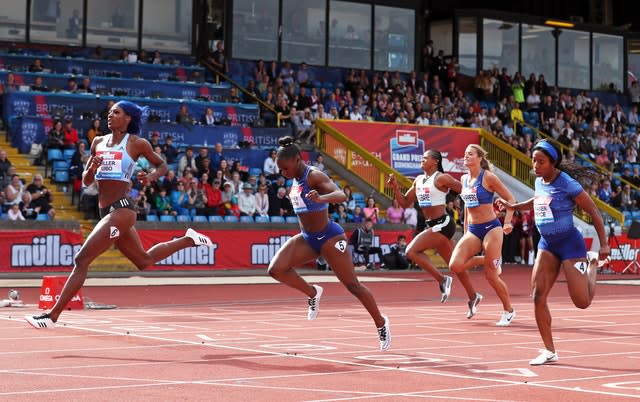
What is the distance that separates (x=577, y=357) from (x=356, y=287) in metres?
2.47

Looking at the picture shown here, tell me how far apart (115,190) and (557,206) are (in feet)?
16.1

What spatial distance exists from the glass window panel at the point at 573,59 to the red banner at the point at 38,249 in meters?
31.5

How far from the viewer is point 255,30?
44719mm

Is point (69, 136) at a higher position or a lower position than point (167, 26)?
lower

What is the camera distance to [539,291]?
37.9 feet

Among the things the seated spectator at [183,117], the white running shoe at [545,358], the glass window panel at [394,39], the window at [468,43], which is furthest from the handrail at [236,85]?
the white running shoe at [545,358]

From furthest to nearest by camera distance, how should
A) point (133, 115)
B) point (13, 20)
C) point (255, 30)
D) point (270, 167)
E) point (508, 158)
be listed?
point (255, 30)
point (508, 158)
point (13, 20)
point (270, 167)
point (133, 115)

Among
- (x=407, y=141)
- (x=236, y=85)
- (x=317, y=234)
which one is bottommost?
(x=317, y=234)

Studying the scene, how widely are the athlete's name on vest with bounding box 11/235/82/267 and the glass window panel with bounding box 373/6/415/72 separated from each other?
22.7 m

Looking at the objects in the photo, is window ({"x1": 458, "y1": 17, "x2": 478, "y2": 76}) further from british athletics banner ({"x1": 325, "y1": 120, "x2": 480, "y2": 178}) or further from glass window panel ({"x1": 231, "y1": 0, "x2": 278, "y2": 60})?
glass window panel ({"x1": 231, "y1": 0, "x2": 278, "y2": 60})

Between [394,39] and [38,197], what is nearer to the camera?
[38,197]

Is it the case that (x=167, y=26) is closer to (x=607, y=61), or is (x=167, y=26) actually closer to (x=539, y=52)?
(x=539, y=52)

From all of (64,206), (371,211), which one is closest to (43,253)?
(64,206)

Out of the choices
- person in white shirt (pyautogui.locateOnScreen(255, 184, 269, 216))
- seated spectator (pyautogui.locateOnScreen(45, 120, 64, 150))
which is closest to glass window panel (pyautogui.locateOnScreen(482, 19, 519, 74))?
person in white shirt (pyautogui.locateOnScreen(255, 184, 269, 216))
